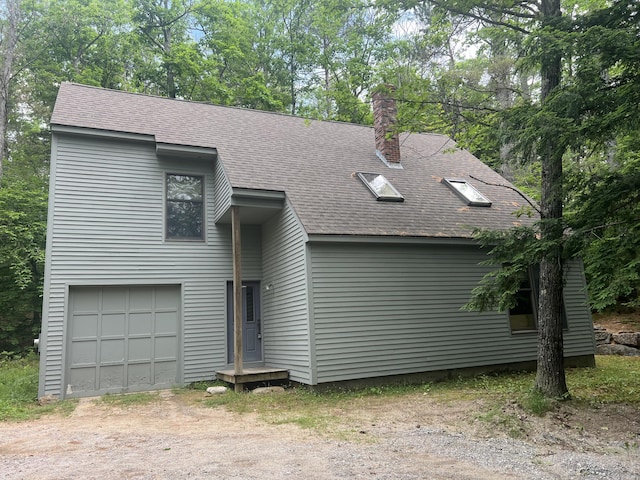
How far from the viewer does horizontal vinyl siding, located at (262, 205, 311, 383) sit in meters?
8.16

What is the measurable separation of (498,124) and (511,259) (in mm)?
1916

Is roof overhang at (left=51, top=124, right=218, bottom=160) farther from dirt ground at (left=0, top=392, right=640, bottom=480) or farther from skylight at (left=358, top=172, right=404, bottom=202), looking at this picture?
dirt ground at (left=0, top=392, right=640, bottom=480)

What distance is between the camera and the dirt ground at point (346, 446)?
3889 mm

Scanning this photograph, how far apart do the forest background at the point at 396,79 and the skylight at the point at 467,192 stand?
115cm

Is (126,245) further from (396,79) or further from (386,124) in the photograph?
(386,124)

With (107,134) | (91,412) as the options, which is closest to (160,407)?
(91,412)

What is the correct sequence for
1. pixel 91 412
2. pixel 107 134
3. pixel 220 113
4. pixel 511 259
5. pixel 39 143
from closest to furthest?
pixel 511 259 → pixel 91 412 → pixel 107 134 → pixel 220 113 → pixel 39 143

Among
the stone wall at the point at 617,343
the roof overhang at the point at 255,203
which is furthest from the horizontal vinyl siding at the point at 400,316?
the stone wall at the point at 617,343

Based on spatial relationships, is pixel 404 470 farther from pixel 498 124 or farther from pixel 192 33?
pixel 192 33

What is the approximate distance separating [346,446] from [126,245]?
21.5 ft

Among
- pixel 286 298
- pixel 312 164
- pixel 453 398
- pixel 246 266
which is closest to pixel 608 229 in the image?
pixel 453 398

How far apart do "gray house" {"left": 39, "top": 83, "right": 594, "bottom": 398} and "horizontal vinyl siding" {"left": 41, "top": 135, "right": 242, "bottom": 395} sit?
0.09 feet

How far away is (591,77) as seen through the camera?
4.89 m

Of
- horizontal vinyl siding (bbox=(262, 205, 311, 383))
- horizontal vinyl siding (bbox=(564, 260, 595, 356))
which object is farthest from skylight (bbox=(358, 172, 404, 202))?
horizontal vinyl siding (bbox=(564, 260, 595, 356))
